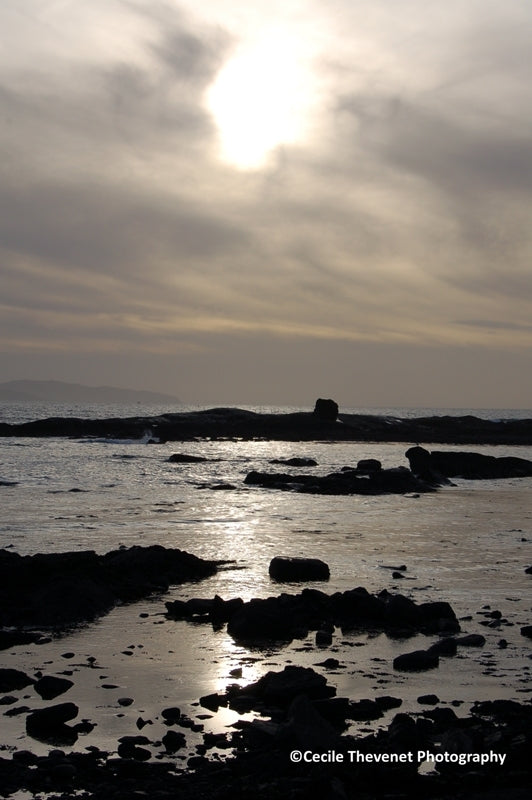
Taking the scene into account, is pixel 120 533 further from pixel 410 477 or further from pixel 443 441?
pixel 443 441

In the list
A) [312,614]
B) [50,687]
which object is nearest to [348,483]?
[312,614]

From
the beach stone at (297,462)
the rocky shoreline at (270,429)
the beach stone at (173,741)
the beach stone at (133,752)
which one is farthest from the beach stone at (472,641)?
the rocky shoreline at (270,429)

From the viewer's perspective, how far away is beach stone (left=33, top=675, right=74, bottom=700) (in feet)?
37.4

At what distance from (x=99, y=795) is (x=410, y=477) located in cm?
4153

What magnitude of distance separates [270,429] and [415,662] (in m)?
103

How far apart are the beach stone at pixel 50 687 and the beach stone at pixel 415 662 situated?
16.6 feet

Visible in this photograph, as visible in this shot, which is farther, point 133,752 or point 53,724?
point 53,724

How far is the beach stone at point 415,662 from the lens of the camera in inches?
508

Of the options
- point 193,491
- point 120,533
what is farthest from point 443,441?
point 120,533

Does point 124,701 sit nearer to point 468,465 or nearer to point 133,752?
point 133,752

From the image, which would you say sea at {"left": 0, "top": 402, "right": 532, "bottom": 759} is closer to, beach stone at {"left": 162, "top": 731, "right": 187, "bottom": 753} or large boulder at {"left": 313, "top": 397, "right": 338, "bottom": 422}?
beach stone at {"left": 162, "top": 731, "right": 187, "bottom": 753}

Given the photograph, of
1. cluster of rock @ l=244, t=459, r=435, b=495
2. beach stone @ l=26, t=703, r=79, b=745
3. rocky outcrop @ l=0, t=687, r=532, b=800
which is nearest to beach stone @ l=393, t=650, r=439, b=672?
rocky outcrop @ l=0, t=687, r=532, b=800

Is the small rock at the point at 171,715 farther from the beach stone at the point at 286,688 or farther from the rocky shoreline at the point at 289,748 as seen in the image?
the beach stone at the point at 286,688

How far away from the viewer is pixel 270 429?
115562mm
